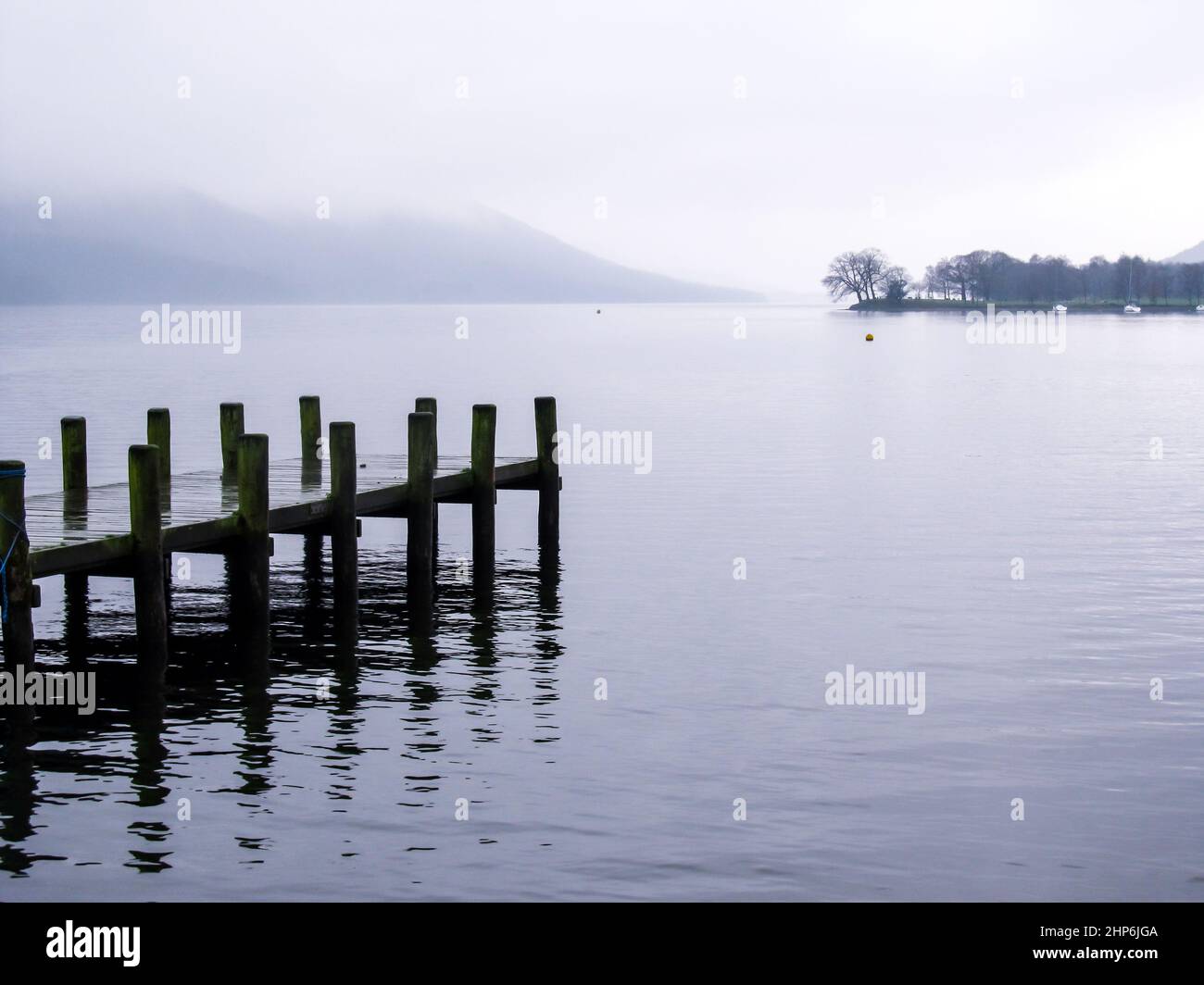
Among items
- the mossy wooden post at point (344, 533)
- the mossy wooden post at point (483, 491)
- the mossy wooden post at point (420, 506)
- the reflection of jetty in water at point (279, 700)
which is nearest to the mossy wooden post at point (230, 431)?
the reflection of jetty in water at point (279, 700)

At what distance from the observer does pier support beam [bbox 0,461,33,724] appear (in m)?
15.1

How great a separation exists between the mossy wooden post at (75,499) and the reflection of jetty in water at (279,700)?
0.07 meters

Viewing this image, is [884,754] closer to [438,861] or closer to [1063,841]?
[1063,841]

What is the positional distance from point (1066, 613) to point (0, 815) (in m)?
15.3

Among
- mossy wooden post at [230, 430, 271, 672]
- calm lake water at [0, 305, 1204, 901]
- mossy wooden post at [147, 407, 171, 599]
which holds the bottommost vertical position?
calm lake water at [0, 305, 1204, 901]

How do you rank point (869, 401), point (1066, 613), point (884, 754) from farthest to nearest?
point (869, 401) < point (1066, 613) < point (884, 754)

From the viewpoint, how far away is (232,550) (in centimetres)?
1848

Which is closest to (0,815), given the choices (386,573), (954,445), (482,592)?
(482,592)

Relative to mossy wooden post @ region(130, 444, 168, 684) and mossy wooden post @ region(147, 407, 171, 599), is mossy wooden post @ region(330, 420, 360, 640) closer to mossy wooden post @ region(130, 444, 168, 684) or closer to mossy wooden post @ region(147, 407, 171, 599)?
mossy wooden post @ region(130, 444, 168, 684)

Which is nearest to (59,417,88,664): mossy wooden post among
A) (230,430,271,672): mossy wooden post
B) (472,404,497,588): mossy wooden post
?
(230,430,271,672): mossy wooden post

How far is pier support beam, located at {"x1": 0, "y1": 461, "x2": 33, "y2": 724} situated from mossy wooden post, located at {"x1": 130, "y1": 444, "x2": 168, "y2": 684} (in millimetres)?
1428

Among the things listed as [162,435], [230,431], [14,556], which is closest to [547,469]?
[230,431]

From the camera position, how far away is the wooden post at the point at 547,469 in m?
24.8

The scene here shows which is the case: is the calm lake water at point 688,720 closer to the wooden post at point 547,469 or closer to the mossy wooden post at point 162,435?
the wooden post at point 547,469
